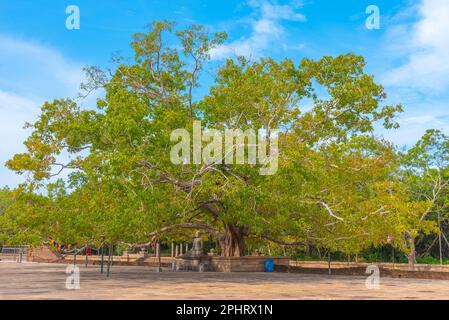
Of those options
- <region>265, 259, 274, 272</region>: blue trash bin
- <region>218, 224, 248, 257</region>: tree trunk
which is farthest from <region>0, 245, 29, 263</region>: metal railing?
<region>265, 259, 274, 272</region>: blue trash bin

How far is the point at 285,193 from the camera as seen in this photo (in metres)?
22.2

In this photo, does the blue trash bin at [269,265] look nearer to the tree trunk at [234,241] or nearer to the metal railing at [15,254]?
the tree trunk at [234,241]

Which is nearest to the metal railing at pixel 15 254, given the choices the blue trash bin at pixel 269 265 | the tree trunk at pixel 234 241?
the tree trunk at pixel 234 241

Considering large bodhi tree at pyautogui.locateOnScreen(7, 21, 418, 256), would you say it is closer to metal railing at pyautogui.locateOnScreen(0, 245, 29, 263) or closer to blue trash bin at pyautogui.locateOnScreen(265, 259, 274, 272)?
blue trash bin at pyautogui.locateOnScreen(265, 259, 274, 272)

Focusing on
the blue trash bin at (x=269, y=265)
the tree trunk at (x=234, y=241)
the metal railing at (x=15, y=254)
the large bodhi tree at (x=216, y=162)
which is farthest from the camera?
the metal railing at (x=15, y=254)

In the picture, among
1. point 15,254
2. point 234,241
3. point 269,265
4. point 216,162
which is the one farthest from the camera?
point 15,254

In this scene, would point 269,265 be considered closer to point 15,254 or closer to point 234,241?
point 234,241

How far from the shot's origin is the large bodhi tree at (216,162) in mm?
19797

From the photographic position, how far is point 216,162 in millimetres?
20375

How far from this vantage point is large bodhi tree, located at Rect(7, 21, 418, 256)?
65.0 feet

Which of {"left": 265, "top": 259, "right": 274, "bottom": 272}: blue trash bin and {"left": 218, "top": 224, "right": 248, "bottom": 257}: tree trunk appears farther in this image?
{"left": 265, "top": 259, "right": 274, "bottom": 272}: blue trash bin

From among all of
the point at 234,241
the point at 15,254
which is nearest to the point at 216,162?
the point at 234,241
